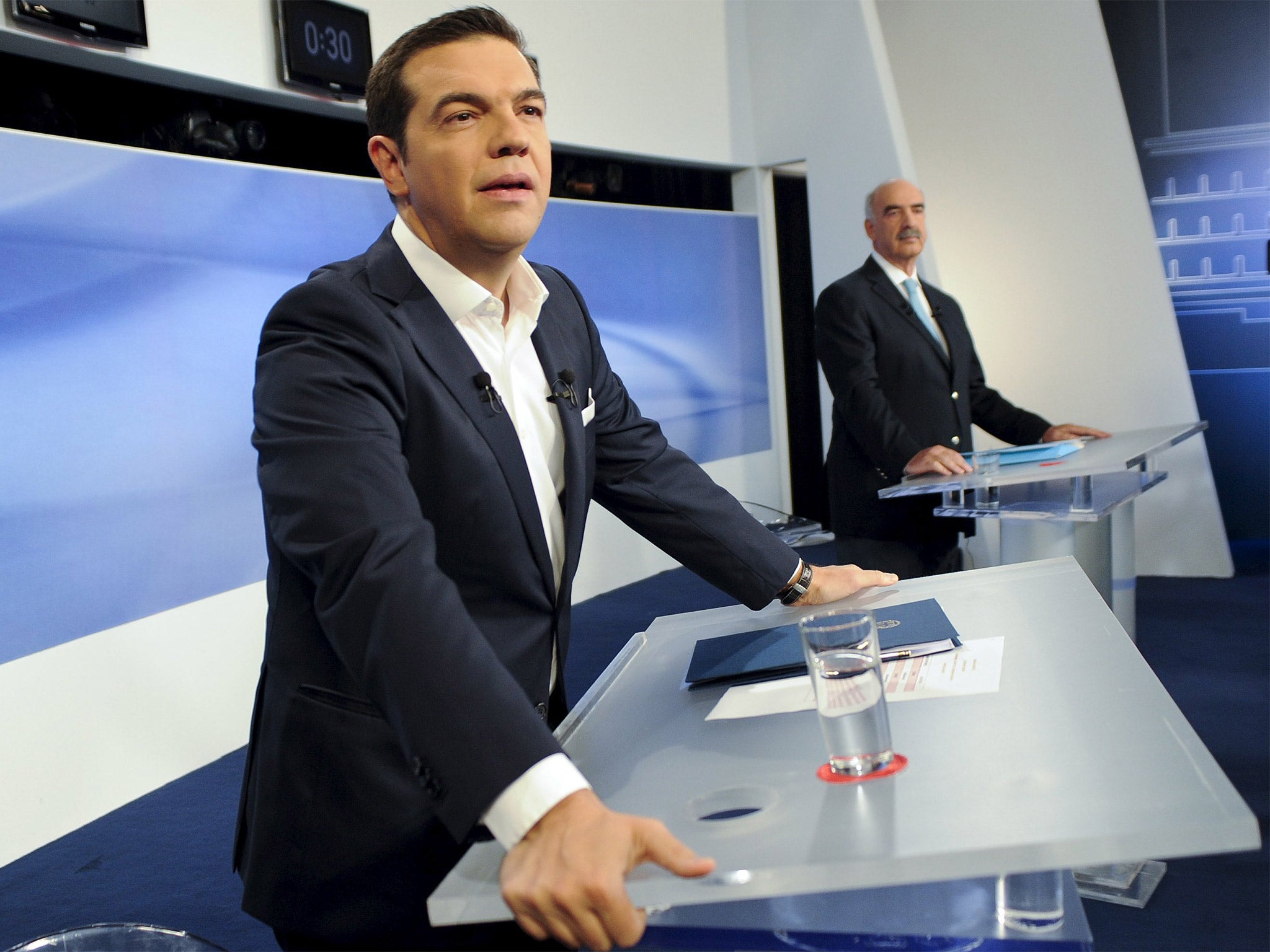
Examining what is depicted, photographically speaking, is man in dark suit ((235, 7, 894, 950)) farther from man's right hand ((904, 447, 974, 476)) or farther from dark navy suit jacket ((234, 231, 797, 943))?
man's right hand ((904, 447, 974, 476))

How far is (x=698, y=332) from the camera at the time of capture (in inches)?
257

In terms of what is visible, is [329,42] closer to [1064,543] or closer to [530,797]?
[1064,543]

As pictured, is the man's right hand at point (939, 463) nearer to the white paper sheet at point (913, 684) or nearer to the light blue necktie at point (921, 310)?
the light blue necktie at point (921, 310)

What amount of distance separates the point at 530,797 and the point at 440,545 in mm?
433

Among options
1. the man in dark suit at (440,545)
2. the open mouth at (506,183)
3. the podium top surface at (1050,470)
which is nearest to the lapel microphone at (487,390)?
the man in dark suit at (440,545)

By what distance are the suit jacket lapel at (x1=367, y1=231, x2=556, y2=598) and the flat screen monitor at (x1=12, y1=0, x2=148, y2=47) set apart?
245 cm

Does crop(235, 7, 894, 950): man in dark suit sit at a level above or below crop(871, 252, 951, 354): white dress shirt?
below

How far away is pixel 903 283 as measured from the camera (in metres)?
A: 3.78

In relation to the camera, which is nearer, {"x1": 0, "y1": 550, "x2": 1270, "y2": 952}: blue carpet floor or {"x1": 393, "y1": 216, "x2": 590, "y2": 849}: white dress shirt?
{"x1": 393, "y1": 216, "x2": 590, "y2": 849}: white dress shirt

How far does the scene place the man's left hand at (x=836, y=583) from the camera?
1.61 m

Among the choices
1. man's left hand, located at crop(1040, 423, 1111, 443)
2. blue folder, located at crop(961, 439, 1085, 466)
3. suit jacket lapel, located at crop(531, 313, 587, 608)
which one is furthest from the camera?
man's left hand, located at crop(1040, 423, 1111, 443)

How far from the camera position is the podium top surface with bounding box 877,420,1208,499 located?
8.96ft

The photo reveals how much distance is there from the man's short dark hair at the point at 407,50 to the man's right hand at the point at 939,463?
1873 mm

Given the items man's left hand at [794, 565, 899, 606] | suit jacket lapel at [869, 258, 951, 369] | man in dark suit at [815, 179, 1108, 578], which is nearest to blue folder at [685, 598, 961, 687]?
man's left hand at [794, 565, 899, 606]
